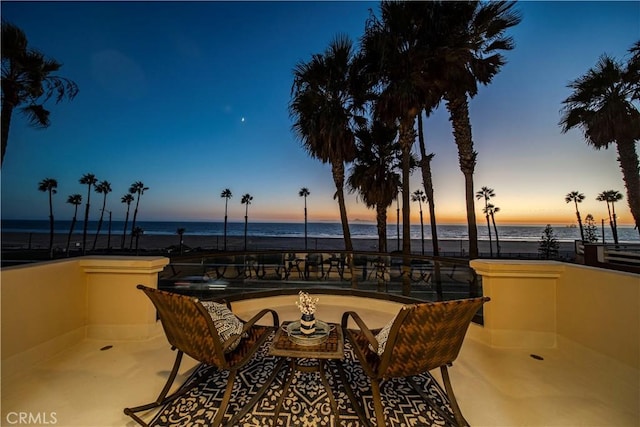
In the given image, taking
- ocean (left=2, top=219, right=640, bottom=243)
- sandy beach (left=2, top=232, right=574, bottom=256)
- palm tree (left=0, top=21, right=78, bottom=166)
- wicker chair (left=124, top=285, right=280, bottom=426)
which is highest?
palm tree (left=0, top=21, right=78, bottom=166)

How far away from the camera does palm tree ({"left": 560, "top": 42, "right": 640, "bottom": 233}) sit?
23.6ft

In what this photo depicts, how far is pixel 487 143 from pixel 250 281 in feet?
35.1

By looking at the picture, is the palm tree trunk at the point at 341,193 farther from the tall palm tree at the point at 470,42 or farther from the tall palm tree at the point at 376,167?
the tall palm tree at the point at 470,42

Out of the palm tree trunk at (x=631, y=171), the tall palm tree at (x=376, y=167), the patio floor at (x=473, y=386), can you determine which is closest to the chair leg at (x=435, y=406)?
the patio floor at (x=473, y=386)

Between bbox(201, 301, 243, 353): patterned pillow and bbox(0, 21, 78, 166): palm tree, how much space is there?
7.28 meters

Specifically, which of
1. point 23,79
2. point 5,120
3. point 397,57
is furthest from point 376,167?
point 5,120

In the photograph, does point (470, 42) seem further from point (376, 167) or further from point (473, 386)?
point (473, 386)

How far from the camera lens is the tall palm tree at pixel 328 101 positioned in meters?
6.54

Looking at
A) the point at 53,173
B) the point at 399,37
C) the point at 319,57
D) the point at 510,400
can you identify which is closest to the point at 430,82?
the point at 399,37

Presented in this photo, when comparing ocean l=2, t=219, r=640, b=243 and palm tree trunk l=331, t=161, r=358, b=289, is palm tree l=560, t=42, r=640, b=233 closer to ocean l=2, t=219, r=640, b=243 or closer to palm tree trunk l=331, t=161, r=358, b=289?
palm tree trunk l=331, t=161, r=358, b=289

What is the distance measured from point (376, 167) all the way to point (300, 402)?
7405mm

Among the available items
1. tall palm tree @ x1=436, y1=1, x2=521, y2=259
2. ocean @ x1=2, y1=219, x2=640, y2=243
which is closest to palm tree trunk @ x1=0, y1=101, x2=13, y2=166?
tall palm tree @ x1=436, y1=1, x2=521, y2=259

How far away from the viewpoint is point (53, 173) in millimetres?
19875

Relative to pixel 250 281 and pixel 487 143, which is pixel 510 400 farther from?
pixel 487 143
